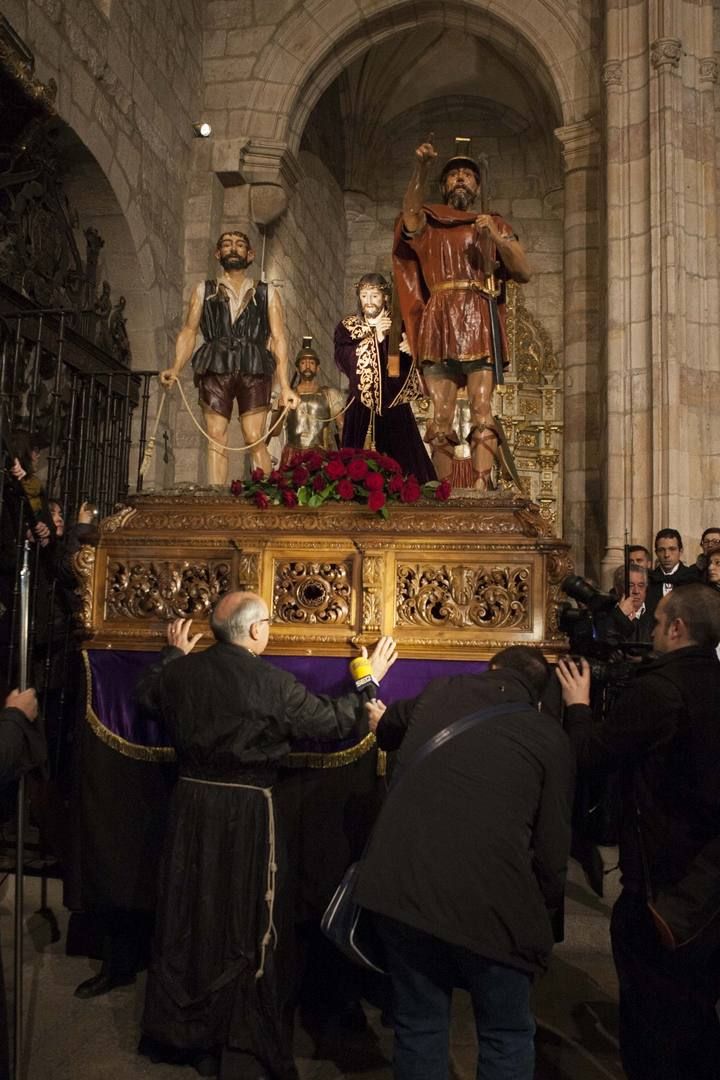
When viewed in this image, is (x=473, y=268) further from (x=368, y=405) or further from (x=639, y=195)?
(x=639, y=195)

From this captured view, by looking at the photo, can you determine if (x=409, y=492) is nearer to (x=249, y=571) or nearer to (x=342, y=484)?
(x=342, y=484)

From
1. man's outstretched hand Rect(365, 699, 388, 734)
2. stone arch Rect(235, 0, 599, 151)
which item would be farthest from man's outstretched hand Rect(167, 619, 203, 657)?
stone arch Rect(235, 0, 599, 151)

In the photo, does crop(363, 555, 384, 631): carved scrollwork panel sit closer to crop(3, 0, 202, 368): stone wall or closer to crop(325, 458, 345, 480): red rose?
crop(325, 458, 345, 480): red rose

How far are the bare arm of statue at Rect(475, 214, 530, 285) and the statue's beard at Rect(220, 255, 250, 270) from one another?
1.30m

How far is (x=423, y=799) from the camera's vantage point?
2.35m

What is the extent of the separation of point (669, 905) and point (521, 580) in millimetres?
1493

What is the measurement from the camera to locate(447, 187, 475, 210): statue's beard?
17.0 feet

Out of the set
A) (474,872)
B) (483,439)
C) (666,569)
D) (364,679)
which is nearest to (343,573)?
(364,679)

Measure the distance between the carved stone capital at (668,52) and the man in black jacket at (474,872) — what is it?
28.0ft

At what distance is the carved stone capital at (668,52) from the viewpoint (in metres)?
8.81

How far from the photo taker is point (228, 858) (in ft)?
10.1

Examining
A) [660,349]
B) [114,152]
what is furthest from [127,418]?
[660,349]

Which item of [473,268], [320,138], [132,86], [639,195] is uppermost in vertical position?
[320,138]

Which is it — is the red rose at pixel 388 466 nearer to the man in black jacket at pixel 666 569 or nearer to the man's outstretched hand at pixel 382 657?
the man's outstretched hand at pixel 382 657
